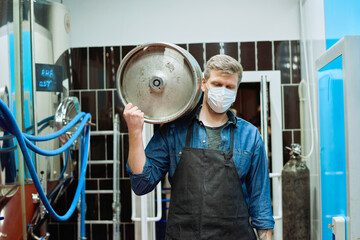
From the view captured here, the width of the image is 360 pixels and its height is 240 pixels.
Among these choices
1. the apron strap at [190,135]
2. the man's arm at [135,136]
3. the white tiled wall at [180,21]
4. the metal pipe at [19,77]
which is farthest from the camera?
the white tiled wall at [180,21]

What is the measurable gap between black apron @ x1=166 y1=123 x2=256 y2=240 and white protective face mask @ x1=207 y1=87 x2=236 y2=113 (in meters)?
0.15

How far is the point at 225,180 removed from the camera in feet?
5.32

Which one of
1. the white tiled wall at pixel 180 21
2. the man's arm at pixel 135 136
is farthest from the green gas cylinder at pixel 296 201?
the man's arm at pixel 135 136

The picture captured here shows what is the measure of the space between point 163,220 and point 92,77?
136 cm

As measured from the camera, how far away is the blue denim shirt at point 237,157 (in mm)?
1642

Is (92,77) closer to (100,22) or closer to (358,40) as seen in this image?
(100,22)

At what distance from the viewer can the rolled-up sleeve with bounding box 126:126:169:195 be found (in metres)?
1.59

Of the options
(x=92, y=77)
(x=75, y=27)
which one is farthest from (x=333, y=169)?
(x=75, y=27)

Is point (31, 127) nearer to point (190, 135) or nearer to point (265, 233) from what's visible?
point (190, 135)

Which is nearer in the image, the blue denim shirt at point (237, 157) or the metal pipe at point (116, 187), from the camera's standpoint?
the blue denim shirt at point (237, 157)

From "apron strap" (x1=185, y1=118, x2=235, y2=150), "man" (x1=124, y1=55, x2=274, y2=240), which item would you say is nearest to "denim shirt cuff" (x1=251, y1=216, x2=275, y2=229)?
"man" (x1=124, y1=55, x2=274, y2=240)

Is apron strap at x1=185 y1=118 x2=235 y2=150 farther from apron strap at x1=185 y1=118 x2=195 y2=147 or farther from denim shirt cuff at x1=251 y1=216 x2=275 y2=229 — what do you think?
denim shirt cuff at x1=251 y1=216 x2=275 y2=229

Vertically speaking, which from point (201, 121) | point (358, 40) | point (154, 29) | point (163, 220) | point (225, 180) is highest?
point (154, 29)

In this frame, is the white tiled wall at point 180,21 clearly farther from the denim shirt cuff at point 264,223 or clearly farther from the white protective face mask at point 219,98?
the denim shirt cuff at point 264,223
